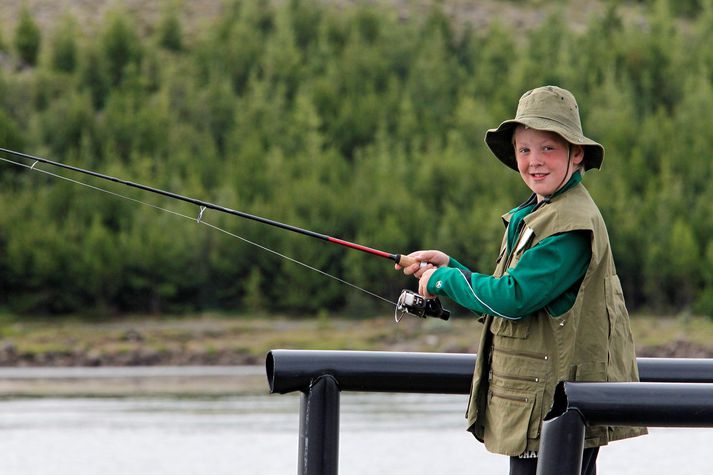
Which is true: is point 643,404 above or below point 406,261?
below

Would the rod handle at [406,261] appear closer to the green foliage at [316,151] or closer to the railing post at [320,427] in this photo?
the railing post at [320,427]

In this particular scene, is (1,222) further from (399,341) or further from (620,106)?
(620,106)

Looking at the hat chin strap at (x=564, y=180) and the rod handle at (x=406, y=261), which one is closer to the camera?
the hat chin strap at (x=564, y=180)

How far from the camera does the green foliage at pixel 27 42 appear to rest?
165ft

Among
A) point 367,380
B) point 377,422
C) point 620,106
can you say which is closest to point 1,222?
point 620,106

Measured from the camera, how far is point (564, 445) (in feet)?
8.32

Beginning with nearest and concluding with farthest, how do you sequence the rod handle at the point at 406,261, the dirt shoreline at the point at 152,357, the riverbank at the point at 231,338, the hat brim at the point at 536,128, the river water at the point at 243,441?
the hat brim at the point at 536,128 < the rod handle at the point at 406,261 < the river water at the point at 243,441 < the dirt shoreline at the point at 152,357 < the riverbank at the point at 231,338

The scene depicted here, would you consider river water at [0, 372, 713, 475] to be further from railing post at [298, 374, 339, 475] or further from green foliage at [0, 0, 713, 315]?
green foliage at [0, 0, 713, 315]

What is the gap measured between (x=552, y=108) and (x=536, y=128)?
64 mm

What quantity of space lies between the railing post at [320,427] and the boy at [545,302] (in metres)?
0.32

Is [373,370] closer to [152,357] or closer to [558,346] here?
[558,346]

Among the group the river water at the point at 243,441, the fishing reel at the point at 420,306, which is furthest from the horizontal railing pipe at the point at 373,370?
the river water at the point at 243,441

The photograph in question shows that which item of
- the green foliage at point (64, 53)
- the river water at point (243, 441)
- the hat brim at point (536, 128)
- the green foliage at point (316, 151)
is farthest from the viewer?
the green foliage at point (64, 53)

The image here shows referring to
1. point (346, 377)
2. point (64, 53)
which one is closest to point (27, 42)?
point (64, 53)
